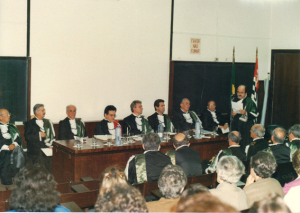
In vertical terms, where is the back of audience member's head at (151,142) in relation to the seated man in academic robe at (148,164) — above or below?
above

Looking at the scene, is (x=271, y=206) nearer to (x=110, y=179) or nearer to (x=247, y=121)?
(x=110, y=179)

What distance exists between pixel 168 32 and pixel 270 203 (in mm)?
6485

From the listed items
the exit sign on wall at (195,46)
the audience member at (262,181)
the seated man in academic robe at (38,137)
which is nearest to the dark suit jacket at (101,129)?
the seated man in academic robe at (38,137)

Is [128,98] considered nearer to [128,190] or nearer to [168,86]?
[168,86]

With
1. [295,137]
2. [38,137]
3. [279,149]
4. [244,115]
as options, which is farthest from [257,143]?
[38,137]

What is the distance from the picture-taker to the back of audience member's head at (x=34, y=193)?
6.82ft

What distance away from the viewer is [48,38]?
6.19 meters

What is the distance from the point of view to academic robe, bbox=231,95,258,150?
290 inches

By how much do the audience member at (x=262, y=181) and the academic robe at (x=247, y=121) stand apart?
14.2 feet

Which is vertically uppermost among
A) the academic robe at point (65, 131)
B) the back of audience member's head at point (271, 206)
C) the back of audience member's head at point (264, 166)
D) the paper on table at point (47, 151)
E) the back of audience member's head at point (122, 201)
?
the back of audience member's head at point (271, 206)

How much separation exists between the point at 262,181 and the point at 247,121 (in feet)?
15.2

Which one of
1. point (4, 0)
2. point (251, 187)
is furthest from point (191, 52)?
point (251, 187)

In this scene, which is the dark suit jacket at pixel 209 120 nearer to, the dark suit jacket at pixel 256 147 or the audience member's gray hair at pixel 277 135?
the dark suit jacket at pixel 256 147

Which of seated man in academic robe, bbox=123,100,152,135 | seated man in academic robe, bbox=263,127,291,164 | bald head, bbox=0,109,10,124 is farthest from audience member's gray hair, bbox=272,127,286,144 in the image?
bald head, bbox=0,109,10,124
